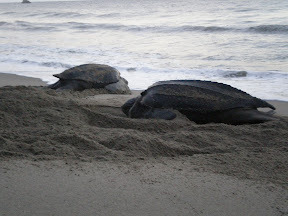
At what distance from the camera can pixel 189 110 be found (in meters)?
3.46

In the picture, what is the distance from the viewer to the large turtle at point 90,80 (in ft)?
17.4

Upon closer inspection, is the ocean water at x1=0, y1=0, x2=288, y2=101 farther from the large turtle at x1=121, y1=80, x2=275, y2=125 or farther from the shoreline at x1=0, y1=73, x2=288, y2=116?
the large turtle at x1=121, y1=80, x2=275, y2=125

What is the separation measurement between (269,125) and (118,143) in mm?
1420

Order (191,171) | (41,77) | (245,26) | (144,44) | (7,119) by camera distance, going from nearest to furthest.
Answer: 1. (191,171)
2. (7,119)
3. (41,77)
4. (144,44)
5. (245,26)

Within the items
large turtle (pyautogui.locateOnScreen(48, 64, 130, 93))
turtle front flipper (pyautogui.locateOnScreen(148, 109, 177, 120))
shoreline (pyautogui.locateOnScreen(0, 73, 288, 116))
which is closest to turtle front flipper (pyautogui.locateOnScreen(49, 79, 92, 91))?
large turtle (pyautogui.locateOnScreen(48, 64, 130, 93))

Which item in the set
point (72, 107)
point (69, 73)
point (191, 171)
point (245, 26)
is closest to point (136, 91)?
Result: point (69, 73)

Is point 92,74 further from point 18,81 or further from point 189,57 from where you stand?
point 189,57

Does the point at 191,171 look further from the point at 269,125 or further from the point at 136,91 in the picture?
the point at 136,91

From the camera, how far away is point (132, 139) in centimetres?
272

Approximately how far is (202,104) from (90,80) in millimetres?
2340

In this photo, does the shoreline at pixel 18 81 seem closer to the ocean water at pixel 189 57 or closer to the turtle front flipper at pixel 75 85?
the ocean water at pixel 189 57

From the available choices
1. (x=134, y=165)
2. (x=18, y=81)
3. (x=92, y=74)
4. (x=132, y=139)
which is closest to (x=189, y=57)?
(x=92, y=74)

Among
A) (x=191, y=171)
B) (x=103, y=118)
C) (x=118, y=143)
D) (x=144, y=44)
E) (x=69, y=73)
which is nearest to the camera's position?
(x=191, y=171)

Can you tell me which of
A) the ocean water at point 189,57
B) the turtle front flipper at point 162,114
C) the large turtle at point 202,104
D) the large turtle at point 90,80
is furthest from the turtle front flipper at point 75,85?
the turtle front flipper at point 162,114
